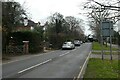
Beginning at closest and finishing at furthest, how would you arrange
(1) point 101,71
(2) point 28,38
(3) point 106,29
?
(1) point 101,71 < (3) point 106,29 < (2) point 28,38

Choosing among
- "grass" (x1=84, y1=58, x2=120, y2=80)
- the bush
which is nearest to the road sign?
"grass" (x1=84, y1=58, x2=120, y2=80)

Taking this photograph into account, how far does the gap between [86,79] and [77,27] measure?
115 meters

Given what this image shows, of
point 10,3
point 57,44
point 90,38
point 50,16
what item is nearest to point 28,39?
point 10,3

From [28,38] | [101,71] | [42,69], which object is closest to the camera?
[101,71]

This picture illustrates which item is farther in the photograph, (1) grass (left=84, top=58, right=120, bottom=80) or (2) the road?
(2) the road

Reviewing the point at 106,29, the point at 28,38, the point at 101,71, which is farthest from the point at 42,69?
the point at 28,38

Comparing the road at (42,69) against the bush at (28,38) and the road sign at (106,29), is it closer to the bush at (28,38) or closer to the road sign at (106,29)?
the road sign at (106,29)

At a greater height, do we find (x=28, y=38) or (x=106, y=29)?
(x=106, y=29)

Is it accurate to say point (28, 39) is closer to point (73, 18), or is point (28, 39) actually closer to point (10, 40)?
point (10, 40)

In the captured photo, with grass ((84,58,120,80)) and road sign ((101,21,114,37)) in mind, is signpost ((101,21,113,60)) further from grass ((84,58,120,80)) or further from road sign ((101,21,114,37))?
grass ((84,58,120,80))

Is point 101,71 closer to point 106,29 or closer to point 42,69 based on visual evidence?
point 42,69

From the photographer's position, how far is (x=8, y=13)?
36312mm

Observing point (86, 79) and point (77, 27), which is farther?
point (77, 27)

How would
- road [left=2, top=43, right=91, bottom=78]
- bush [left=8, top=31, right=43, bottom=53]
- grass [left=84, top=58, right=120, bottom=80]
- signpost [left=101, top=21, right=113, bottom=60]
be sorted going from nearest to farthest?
1. grass [left=84, top=58, right=120, bottom=80]
2. road [left=2, top=43, right=91, bottom=78]
3. signpost [left=101, top=21, right=113, bottom=60]
4. bush [left=8, top=31, right=43, bottom=53]
